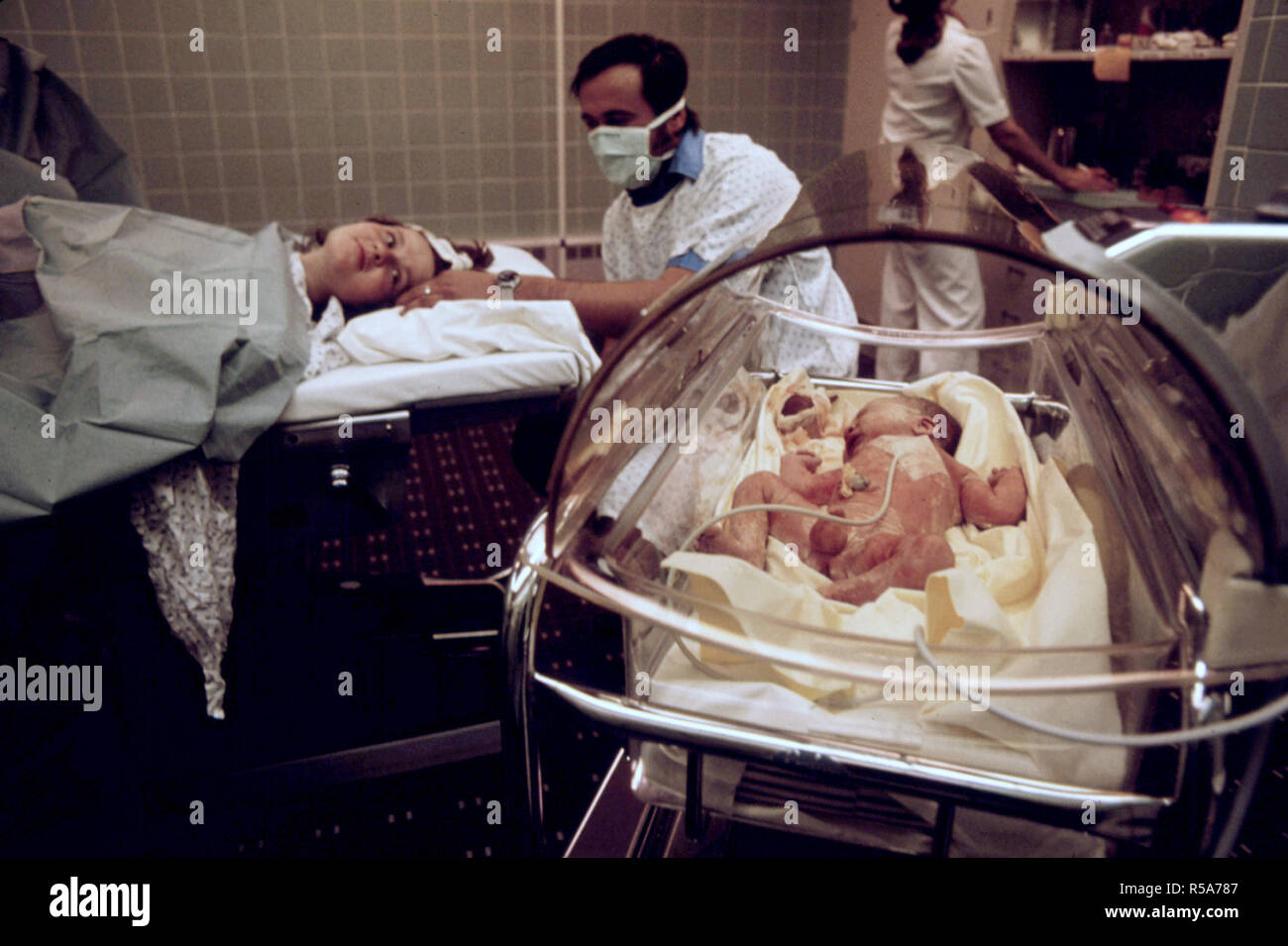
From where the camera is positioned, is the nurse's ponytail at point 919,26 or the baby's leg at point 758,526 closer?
the baby's leg at point 758,526

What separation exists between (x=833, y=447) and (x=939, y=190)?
22.0 inches

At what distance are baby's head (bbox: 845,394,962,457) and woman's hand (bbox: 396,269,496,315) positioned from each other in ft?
3.35

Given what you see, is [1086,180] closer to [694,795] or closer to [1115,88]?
[1115,88]

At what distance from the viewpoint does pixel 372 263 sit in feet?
6.93

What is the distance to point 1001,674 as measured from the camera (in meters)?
0.71

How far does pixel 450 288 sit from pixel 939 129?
7.65 feet

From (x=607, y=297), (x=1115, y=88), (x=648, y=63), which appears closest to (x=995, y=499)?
(x=607, y=297)

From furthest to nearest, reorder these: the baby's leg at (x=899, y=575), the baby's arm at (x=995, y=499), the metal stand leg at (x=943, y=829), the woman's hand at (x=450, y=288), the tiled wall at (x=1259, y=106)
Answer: the woman's hand at (x=450, y=288), the tiled wall at (x=1259, y=106), the baby's arm at (x=995, y=499), the baby's leg at (x=899, y=575), the metal stand leg at (x=943, y=829)

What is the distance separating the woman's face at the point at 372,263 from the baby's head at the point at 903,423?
130 cm

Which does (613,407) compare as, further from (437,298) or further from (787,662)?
(437,298)

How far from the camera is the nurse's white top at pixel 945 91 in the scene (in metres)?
3.11

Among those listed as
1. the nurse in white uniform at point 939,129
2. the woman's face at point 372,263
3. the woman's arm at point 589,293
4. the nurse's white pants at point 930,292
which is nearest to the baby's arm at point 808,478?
the woman's arm at point 589,293

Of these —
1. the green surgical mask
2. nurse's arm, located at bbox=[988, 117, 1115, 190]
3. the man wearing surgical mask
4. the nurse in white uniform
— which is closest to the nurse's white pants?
the nurse in white uniform

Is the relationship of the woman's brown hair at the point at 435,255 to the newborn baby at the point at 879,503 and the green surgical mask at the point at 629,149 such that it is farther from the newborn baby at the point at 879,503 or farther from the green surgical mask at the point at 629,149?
the newborn baby at the point at 879,503
